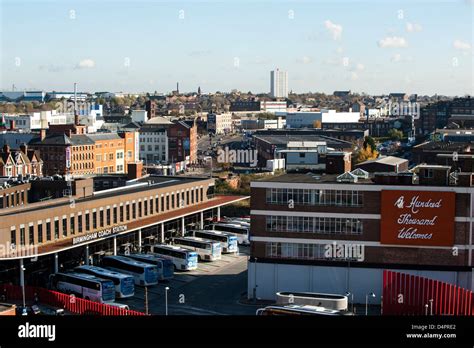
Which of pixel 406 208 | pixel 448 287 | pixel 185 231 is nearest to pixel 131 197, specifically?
pixel 185 231

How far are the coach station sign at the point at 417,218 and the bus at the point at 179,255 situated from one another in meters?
6.00

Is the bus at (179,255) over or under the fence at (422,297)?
under

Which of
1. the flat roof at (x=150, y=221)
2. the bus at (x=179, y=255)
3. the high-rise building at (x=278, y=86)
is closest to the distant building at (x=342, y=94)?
the high-rise building at (x=278, y=86)

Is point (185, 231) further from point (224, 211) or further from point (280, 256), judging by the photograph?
point (280, 256)

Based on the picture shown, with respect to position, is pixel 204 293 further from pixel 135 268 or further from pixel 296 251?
pixel 296 251

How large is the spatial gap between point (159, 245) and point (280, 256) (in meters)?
5.32

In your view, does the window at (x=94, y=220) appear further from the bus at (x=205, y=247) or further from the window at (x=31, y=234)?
the bus at (x=205, y=247)

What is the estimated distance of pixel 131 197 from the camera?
71.6 ft

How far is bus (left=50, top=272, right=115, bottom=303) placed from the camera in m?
16.3

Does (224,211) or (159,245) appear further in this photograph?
(224,211)

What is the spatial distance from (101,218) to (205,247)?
338 centimetres

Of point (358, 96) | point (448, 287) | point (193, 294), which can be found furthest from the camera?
point (358, 96)

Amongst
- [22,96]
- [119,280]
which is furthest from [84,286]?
[22,96]

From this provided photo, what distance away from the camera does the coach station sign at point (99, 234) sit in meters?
→ 18.2
